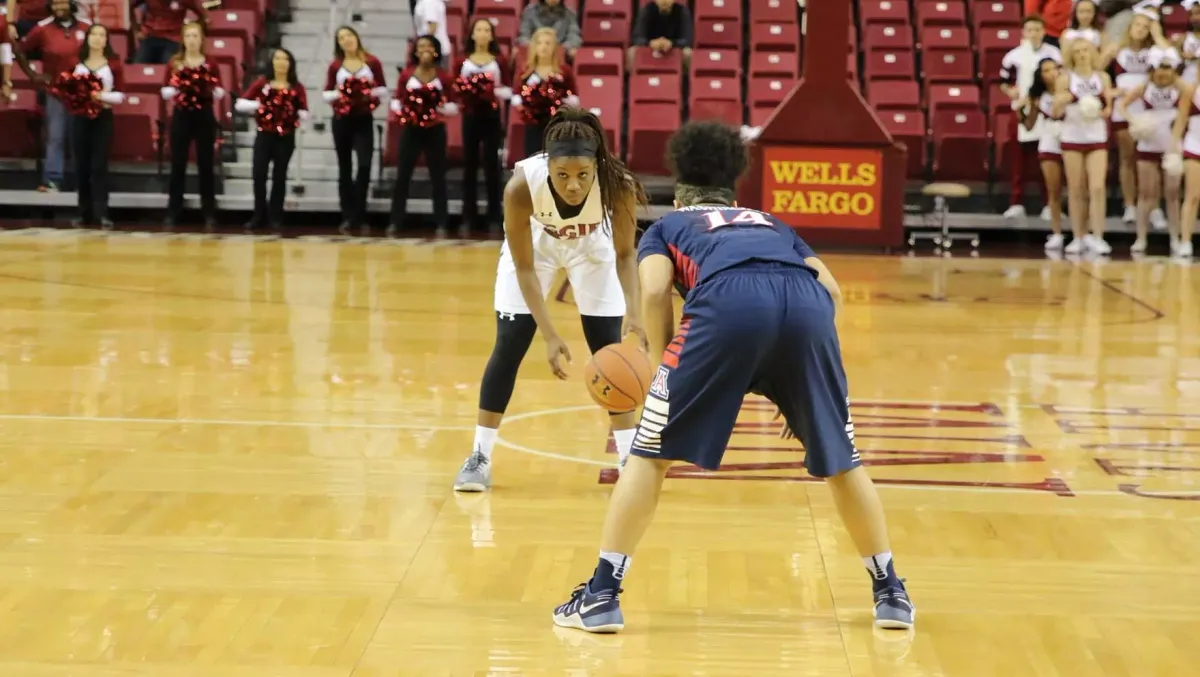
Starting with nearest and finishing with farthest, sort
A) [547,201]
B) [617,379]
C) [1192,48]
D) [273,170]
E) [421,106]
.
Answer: [617,379], [547,201], [1192,48], [421,106], [273,170]

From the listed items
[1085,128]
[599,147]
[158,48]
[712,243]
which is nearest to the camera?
[712,243]

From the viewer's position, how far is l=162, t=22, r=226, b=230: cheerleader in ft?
47.6

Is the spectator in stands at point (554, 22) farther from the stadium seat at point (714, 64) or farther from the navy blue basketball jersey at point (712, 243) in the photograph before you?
the navy blue basketball jersey at point (712, 243)

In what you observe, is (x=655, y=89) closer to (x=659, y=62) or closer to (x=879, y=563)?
(x=659, y=62)

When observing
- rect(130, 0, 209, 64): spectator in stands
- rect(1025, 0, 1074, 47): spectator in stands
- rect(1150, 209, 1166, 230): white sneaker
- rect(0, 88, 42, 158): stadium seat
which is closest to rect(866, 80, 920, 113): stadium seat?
rect(1025, 0, 1074, 47): spectator in stands

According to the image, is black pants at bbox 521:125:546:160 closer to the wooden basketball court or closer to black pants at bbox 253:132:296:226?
black pants at bbox 253:132:296:226

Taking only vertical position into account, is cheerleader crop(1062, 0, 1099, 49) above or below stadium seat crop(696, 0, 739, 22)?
below

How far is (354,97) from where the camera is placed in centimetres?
1450

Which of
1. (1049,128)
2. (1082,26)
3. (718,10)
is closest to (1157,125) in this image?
(1049,128)

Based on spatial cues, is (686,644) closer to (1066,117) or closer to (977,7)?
(1066,117)

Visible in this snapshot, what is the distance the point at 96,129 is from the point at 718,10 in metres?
6.57

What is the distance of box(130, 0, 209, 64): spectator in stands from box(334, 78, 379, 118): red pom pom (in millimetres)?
2143

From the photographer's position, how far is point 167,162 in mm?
15977

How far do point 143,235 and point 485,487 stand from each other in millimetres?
9576
